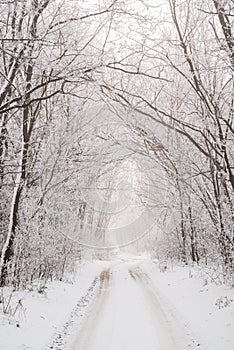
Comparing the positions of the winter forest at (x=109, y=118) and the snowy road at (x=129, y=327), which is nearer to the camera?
the snowy road at (x=129, y=327)

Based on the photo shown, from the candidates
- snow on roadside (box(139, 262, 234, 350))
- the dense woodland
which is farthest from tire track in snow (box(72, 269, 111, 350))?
the dense woodland

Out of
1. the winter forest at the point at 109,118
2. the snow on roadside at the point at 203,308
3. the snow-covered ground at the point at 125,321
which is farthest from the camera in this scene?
the winter forest at the point at 109,118

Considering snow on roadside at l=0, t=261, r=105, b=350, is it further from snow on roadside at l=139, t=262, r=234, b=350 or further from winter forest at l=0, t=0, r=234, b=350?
snow on roadside at l=139, t=262, r=234, b=350

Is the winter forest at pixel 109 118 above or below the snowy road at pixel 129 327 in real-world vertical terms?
above

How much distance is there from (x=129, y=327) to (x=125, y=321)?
0.50 meters

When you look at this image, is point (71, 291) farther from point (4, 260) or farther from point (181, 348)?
point (181, 348)

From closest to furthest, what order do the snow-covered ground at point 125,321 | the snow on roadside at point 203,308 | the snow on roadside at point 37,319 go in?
1. the snow on roadside at point 37,319
2. the snow-covered ground at point 125,321
3. the snow on roadside at point 203,308

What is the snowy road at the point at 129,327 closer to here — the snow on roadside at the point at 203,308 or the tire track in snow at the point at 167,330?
the tire track in snow at the point at 167,330

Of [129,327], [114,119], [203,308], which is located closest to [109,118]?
[114,119]

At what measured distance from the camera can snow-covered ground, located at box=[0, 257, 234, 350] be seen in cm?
561

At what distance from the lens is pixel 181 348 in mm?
5449

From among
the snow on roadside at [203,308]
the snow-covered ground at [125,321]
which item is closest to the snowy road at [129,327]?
the snow-covered ground at [125,321]

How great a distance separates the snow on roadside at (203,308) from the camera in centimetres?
584

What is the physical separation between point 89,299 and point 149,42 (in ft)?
22.4
